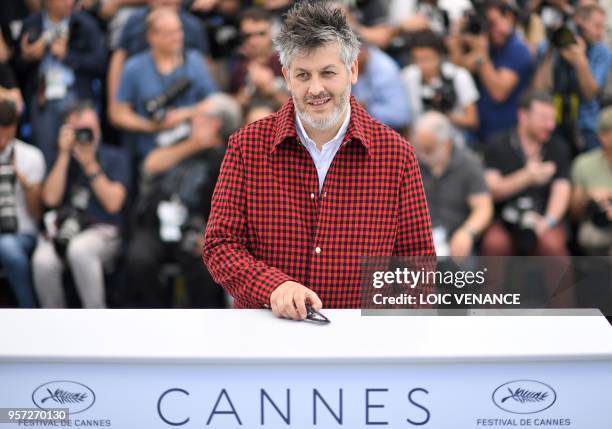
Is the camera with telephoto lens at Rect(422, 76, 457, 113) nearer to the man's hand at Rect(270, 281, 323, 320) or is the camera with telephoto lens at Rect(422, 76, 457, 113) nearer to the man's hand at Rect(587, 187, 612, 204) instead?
the man's hand at Rect(587, 187, 612, 204)

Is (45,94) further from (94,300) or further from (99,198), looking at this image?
(94,300)

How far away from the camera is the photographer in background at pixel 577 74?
4.70 metres

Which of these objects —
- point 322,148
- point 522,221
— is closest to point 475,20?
point 522,221

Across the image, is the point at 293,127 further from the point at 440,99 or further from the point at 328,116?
the point at 440,99

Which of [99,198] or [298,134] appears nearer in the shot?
[298,134]

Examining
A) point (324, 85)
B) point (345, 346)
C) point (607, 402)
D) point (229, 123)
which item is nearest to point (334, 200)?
point (324, 85)

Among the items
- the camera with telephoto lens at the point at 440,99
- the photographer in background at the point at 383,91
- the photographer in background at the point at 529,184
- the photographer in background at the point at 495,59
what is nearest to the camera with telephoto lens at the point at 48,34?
the photographer in background at the point at 383,91

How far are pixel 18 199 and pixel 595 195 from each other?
2.99 meters

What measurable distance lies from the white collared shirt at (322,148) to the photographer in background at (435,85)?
8.10 feet

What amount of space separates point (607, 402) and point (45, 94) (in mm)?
3730

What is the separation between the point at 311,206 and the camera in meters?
2.22

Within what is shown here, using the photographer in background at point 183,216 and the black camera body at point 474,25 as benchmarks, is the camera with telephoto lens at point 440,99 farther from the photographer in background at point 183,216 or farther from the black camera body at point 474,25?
the photographer in background at point 183,216

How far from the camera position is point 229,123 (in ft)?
15.0

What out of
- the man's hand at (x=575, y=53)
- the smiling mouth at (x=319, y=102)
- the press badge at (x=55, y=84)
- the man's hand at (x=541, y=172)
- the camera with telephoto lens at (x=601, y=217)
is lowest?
the camera with telephoto lens at (x=601, y=217)
